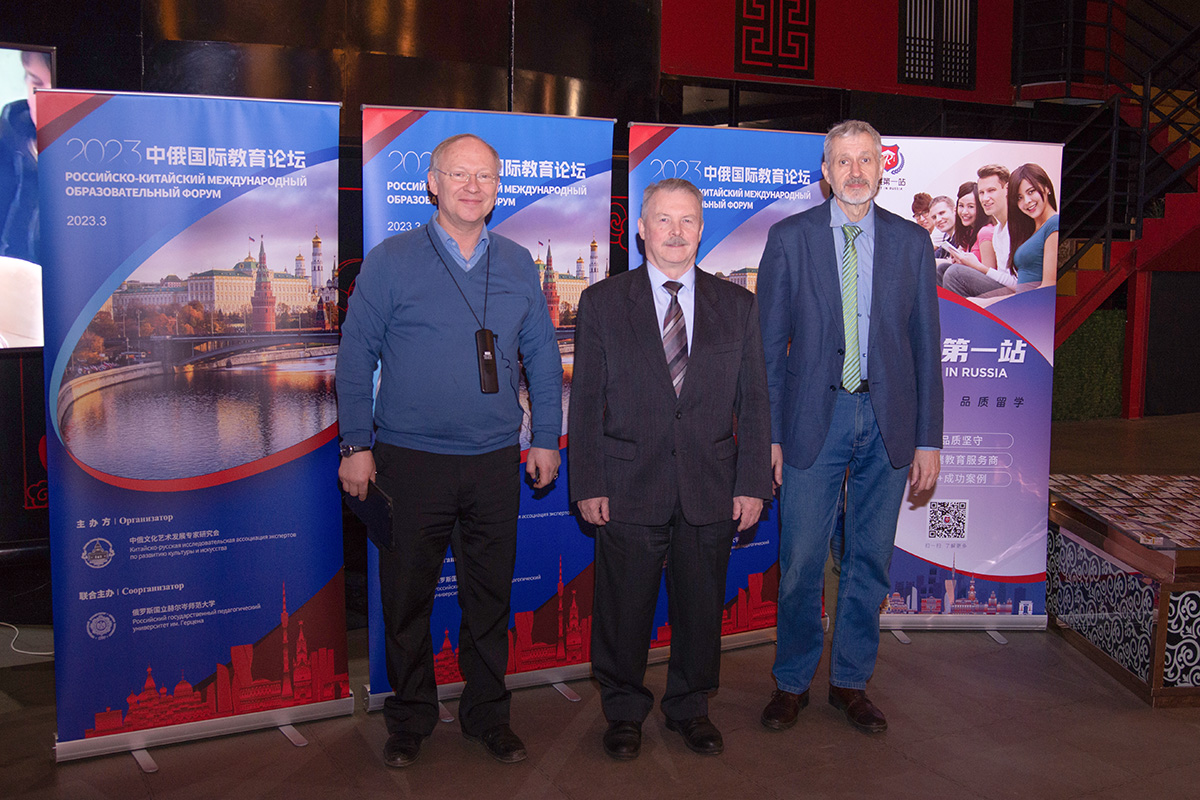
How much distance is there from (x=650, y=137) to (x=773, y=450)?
124 cm

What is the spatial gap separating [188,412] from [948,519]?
9.70 feet

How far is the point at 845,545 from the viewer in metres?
3.07

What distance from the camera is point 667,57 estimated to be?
24.6 feet

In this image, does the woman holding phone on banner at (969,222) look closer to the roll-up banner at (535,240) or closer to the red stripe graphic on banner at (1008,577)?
the red stripe graphic on banner at (1008,577)

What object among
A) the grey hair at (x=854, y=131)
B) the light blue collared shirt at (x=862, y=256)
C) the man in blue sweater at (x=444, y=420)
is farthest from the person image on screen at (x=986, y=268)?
the man in blue sweater at (x=444, y=420)

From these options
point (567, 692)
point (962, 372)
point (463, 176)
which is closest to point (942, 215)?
point (962, 372)

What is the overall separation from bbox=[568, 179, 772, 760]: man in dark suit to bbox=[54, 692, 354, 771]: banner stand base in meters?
0.96

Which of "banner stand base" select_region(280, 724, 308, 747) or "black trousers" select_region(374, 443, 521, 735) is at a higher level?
"black trousers" select_region(374, 443, 521, 735)

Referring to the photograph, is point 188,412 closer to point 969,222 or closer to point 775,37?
point 969,222

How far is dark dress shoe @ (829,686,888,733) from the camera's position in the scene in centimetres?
298

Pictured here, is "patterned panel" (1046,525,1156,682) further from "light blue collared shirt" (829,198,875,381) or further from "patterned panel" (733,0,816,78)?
"patterned panel" (733,0,816,78)

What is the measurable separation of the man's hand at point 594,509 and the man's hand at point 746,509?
1.31ft

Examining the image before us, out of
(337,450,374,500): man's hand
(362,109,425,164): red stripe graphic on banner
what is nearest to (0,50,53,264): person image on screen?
(362,109,425,164): red stripe graphic on banner

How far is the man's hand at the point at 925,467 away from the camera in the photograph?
9.64 ft
